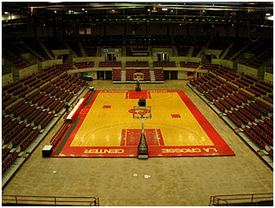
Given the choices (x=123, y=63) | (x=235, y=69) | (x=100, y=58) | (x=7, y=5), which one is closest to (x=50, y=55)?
(x=100, y=58)

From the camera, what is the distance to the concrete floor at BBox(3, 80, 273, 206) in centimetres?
1463

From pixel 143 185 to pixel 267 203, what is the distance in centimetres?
602

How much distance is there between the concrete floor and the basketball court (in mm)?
1040

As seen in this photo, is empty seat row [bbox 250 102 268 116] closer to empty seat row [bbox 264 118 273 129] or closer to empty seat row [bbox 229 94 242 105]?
empty seat row [bbox 264 118 273 129]

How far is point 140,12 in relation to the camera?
4841 centimetres

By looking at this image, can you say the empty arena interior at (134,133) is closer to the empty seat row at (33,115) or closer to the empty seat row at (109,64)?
the empty seat row at (33,115)

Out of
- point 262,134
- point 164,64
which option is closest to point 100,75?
point 164,64

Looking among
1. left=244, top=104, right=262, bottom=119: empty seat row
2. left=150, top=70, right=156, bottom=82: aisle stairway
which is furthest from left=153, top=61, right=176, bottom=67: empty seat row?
left=244, top=104, right=262, bottom=119: empty seat row

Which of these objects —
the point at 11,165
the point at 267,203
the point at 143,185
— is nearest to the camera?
the point at 267,203

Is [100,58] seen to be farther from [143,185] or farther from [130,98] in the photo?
[143,185]

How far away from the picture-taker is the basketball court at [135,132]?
1994cm

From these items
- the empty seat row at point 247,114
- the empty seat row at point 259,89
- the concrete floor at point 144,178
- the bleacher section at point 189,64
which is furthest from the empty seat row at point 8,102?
the bleacher section at point 189,64

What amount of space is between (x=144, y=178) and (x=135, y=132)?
7123 mm

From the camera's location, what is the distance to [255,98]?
92.5ft
